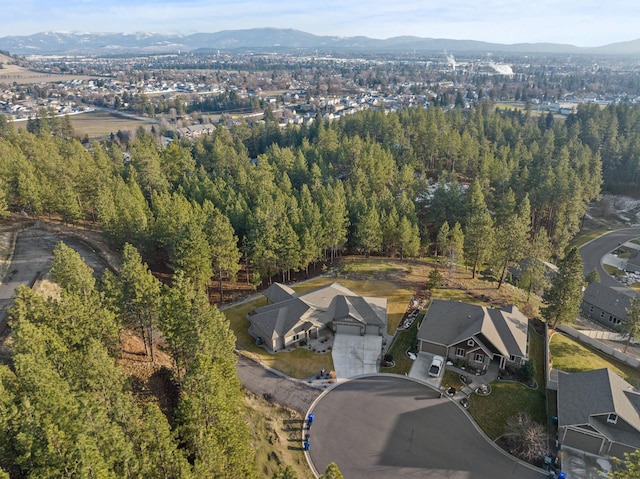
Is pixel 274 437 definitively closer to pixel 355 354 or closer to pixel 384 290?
pixel 355 354

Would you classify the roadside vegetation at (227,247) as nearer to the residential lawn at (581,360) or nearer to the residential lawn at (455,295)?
the residential lawn at (455,295)

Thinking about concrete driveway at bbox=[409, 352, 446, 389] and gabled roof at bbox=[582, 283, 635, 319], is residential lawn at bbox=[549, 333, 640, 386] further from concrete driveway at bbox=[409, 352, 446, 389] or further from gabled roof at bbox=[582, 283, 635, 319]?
gabled roof at bbox=[582, 283, 635, 319]

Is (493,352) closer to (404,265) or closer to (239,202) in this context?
(404,265)

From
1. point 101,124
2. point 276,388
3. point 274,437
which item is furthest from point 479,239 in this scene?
point 101,124

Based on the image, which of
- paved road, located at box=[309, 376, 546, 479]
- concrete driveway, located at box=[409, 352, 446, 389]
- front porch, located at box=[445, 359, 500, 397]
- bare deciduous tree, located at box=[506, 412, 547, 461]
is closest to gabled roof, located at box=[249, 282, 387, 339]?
concrete driveway, located at box=[409, 352, 446, 389]

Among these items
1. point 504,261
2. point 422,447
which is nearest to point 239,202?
point 504,261

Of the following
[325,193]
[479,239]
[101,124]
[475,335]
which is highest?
[101,124]

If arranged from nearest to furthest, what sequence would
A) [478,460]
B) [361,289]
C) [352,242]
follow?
[478,460] < [361,289] < [352,242]
